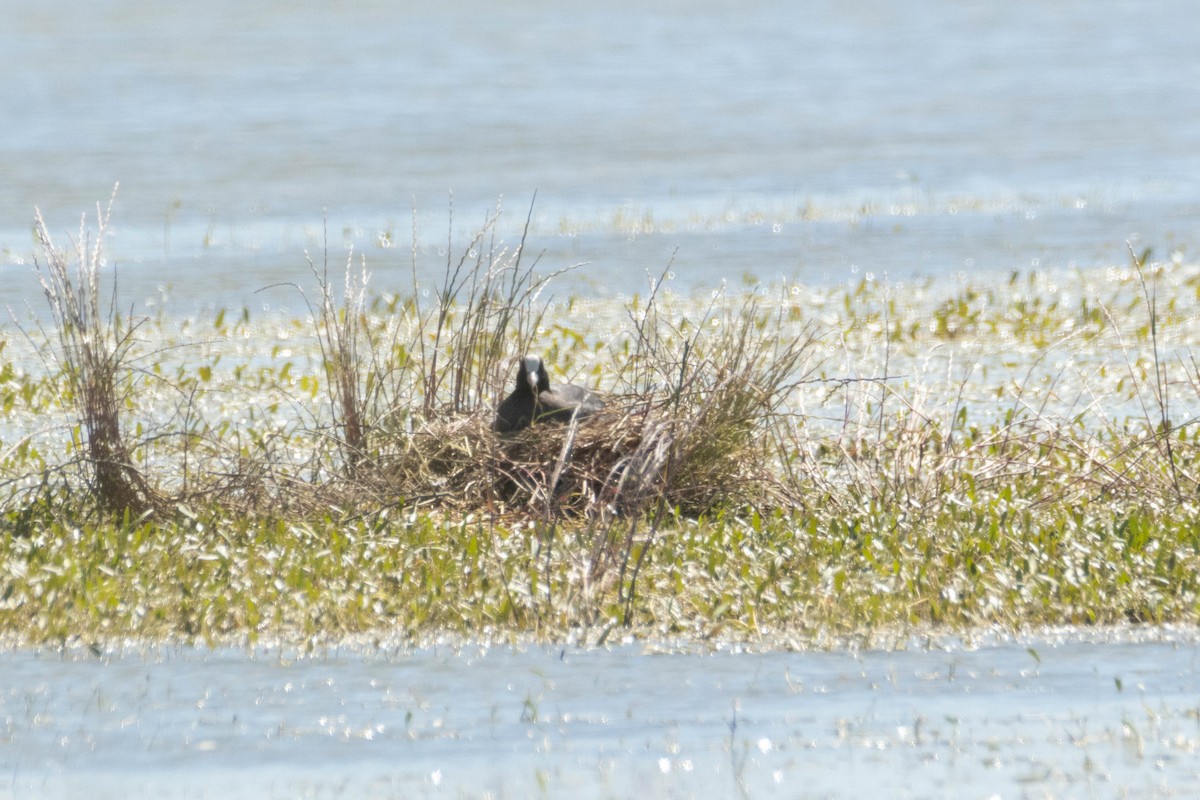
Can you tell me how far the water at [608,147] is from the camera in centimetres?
1934

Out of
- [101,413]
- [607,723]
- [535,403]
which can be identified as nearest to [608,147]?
[535,403]

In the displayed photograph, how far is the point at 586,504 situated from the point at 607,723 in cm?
285

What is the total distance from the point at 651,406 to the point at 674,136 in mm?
21015

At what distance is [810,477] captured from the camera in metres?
9.06

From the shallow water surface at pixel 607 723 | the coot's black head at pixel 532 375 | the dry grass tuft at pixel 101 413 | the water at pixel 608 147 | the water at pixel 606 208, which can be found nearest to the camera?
the shallow water surface at pixel 607 723

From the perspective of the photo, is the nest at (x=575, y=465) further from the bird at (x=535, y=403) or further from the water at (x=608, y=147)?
the water at (x=608, y=147)

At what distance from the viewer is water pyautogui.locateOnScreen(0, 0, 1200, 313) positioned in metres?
19.3

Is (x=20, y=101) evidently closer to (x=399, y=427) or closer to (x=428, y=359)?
(x=428, y=359)

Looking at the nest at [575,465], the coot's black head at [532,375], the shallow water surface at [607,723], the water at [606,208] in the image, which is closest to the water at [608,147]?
the water at [606,208]

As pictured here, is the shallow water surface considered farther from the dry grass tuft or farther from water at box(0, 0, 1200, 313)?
water at box(0, 0, 1200, 313)

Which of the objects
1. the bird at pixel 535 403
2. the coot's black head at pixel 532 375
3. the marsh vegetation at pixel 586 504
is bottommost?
the marsh vegetation at pixel 586 504

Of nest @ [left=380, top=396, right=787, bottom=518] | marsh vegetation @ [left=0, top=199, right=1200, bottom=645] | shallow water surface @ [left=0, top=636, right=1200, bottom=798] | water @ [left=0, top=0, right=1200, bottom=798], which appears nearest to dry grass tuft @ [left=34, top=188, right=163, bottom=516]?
marsh vegetation @ [left=0, top=199, right=1200, bottom=645]

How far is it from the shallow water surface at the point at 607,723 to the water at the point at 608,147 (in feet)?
11.0

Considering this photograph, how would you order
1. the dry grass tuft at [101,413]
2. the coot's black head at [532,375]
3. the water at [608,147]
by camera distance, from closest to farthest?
the dry grass tuft at [101,413], the coot's black head at [532,375], the water at [608,147]
